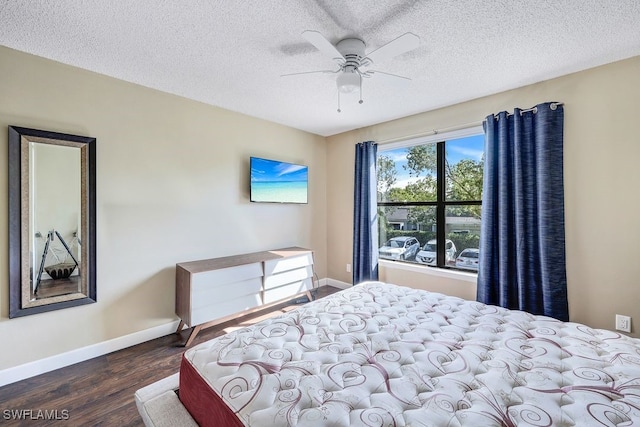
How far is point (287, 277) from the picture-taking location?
3217mm

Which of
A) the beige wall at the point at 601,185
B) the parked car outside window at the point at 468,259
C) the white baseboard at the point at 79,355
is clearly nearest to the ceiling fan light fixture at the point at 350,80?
the beige wall at the point at 601,185

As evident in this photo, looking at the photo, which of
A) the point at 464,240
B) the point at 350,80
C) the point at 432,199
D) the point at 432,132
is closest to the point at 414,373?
the point at 350,80

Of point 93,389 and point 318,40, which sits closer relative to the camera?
point 318,40

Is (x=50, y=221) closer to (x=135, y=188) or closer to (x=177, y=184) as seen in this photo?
(x=135, y=188)

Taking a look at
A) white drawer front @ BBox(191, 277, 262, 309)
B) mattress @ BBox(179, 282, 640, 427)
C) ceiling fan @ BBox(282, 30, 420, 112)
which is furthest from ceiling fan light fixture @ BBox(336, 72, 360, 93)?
white drawer front @ BBox(191, 277, 262, 309)

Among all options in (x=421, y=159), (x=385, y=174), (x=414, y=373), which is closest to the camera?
(x=414, y=373)

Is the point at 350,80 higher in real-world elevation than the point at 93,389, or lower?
higher

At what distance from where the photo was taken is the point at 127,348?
2416 millimetres

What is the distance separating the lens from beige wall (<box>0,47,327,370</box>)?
2006 millimetres

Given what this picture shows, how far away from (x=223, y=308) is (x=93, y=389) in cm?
104

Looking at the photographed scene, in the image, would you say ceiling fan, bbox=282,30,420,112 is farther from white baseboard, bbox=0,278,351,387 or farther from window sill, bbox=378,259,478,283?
white baseboard, bbox=0,278,351,387

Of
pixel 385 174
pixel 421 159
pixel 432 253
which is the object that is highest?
pixel 421 159

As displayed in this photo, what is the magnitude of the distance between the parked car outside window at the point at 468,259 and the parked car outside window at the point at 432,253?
0.25ft

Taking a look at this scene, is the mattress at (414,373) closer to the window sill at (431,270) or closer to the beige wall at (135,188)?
the window sill at (431,270)
